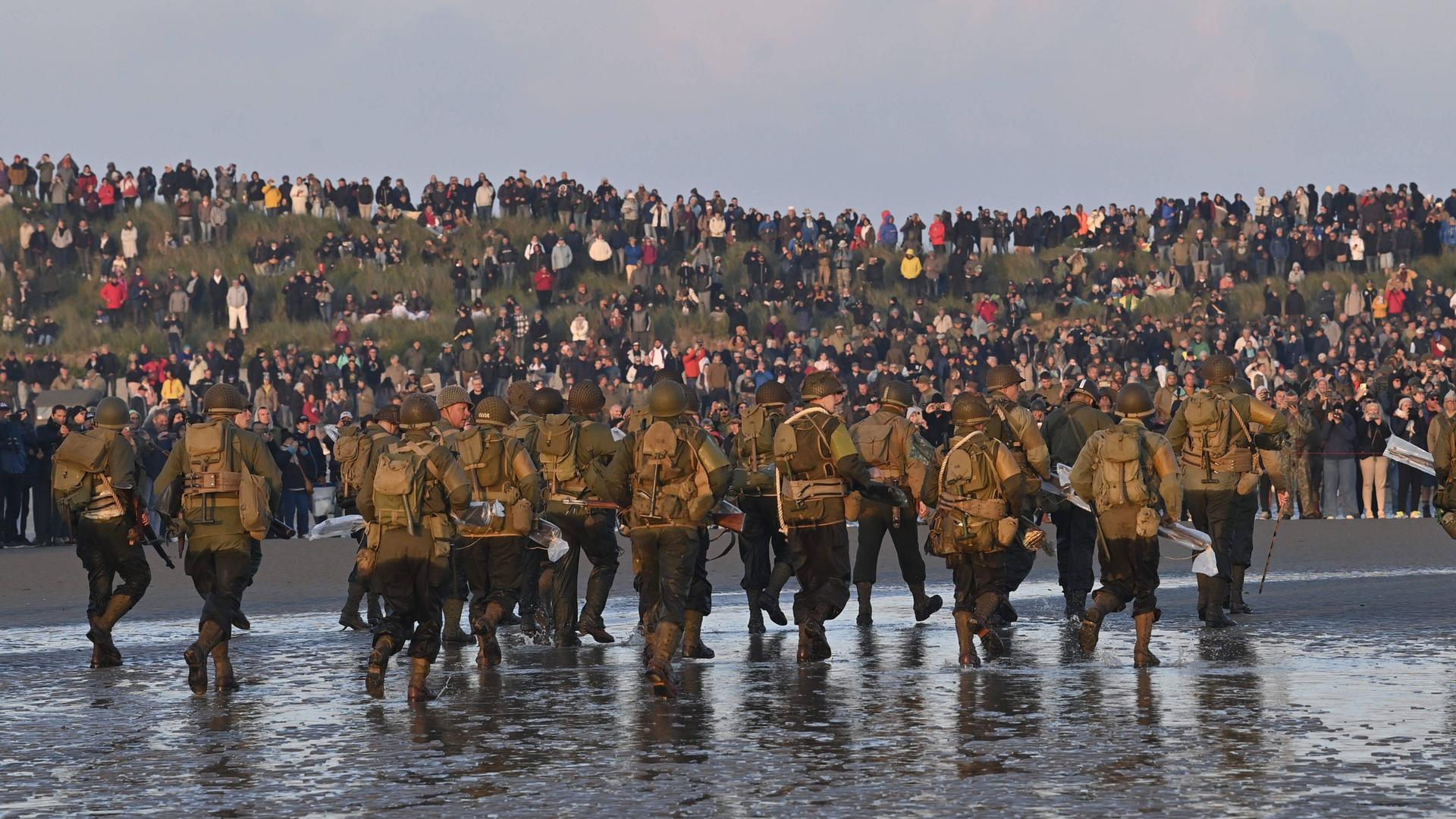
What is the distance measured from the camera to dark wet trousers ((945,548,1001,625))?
12461 mm

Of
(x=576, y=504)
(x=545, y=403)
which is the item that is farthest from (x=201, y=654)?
(x=545, y=403)

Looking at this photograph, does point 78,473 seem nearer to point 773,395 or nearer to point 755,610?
point 773,395

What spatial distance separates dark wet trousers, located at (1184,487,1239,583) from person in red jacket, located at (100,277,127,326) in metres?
34.5

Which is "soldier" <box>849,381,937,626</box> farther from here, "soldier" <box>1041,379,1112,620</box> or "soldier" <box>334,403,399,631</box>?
"soldier" <box>334,403,399,631</box>

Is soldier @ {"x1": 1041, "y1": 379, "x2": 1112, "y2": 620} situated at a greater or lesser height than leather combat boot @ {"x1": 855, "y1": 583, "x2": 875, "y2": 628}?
greater

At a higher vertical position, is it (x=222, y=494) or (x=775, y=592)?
(x=222, y=494)

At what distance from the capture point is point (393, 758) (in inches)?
351

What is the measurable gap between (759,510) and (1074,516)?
2.26 meters

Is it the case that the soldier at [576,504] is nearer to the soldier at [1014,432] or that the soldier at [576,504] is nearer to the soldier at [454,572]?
the soldier at [454,572]

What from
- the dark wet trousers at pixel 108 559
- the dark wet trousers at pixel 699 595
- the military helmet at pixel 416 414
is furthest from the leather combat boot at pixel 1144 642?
the dark wet trousers at pixel 108 559

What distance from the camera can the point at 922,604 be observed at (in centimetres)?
1510


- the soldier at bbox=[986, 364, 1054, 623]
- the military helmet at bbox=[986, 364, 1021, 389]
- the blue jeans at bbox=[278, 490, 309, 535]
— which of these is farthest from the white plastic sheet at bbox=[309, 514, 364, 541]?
the blue jeans at bbox=[278, 490, 309, 535]

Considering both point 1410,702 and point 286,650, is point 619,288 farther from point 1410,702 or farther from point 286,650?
point 1410,702

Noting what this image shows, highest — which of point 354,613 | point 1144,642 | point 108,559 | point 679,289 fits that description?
point 679,289
